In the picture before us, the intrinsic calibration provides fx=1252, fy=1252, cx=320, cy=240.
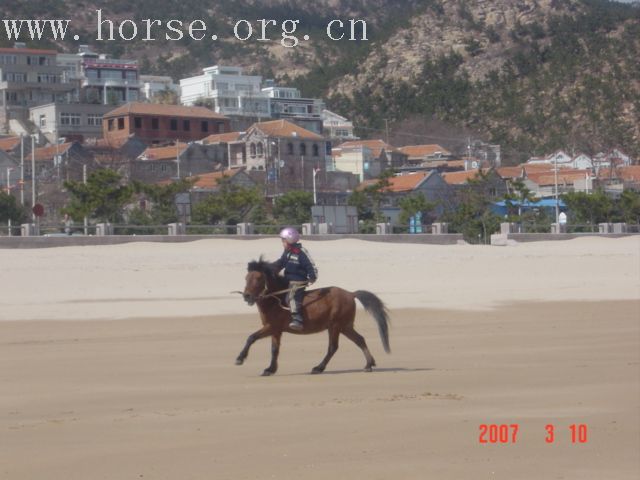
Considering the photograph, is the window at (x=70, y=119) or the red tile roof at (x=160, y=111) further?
the window at (x=70, y=119)

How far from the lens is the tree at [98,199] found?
172ft

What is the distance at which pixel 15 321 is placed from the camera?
2161cm

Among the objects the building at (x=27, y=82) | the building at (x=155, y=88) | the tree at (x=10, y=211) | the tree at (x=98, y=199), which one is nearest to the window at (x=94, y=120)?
the building at (x=27, y=82)

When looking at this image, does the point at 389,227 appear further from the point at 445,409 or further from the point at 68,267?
the point at 445,409

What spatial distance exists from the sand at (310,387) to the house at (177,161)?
52428 mm

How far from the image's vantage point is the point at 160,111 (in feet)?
332

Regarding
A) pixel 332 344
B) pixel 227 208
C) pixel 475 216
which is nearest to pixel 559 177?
pixel 475 216

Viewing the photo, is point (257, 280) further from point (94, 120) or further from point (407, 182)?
point (94, 120)

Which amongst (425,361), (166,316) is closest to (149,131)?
(166,316)

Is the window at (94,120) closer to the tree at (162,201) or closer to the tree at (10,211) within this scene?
the tree at (162,201)

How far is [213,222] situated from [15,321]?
3287 cm

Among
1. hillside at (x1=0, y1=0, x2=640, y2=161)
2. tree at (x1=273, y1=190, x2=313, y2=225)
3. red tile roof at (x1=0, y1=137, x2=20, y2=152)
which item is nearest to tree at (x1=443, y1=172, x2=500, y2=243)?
tree at (x1=273, y1=190, x2=313, y2=225)

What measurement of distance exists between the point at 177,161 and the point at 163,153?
6173mm

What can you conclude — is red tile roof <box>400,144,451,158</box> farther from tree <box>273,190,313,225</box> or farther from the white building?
tree <box>273,190,313,225</box>
